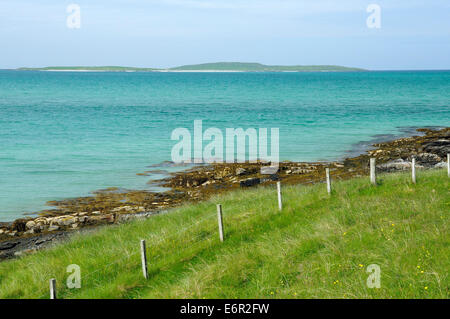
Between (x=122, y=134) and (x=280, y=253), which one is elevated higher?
(x=280, y=253)

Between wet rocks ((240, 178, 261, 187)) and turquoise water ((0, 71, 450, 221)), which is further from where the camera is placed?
turquoise water ((0, 71, 450, 221))

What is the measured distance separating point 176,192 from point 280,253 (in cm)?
1676

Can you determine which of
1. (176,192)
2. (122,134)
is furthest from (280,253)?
(122,134)

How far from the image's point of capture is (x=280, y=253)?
13.8 metres

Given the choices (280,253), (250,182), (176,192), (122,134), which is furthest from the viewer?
(122,134)

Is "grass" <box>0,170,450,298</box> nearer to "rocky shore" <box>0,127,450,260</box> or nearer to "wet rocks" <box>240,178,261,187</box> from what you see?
"rocky shore" <box>0,127,450,260</box>

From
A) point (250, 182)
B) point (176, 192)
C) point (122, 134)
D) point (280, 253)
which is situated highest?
point (280, 253)

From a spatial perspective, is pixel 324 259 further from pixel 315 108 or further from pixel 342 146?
pixel 315 108

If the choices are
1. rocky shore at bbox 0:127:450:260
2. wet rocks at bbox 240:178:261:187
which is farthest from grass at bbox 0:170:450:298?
wet rocks at bbox 240:178:261:187

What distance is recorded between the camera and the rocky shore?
23266 millimetres

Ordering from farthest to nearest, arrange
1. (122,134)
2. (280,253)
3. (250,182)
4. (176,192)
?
1. (122,134)
2. (250,182)
3. (176,192)
4. (280,253)

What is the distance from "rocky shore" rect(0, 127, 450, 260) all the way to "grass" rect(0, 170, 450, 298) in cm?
390

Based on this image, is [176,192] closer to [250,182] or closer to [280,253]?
[250,182]
